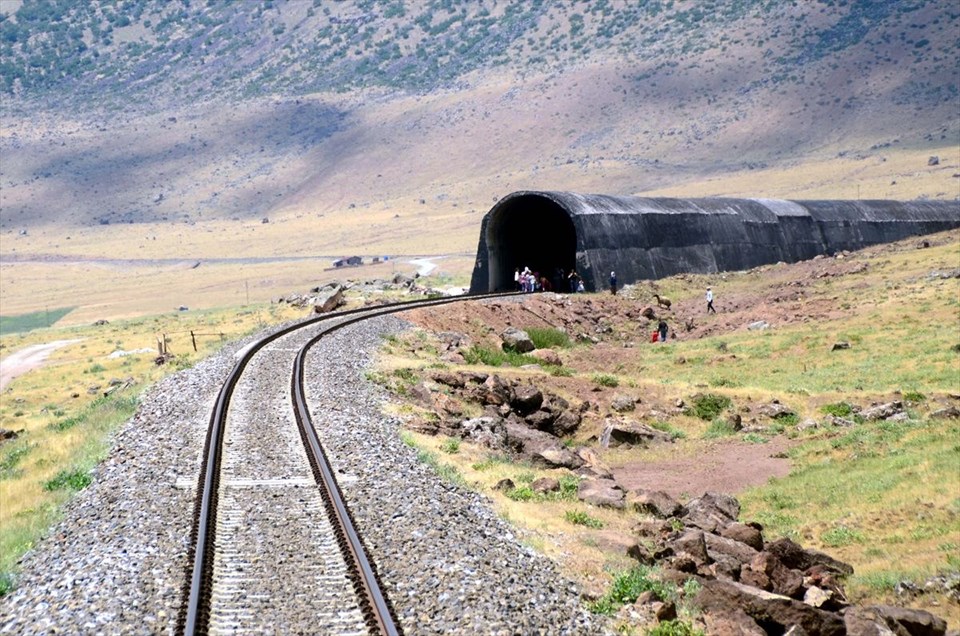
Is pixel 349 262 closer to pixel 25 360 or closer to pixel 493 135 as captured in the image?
pixel 25 360

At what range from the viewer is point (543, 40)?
624ft

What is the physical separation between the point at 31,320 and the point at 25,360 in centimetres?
3100

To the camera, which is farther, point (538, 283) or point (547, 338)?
point (538, 283)

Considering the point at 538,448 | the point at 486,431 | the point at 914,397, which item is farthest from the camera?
the point at 914,397

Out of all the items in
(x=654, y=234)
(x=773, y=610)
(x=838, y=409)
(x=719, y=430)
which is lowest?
(x=719, y=430)

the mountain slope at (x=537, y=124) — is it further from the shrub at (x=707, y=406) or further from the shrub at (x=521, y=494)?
the shrub at (x=521, y=494)

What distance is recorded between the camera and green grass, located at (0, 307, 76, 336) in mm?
81800

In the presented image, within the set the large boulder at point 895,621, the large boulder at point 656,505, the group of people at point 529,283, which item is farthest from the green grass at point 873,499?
the group of people at point 529,283

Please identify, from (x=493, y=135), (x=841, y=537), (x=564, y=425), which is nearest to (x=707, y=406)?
(x=564, y=425)

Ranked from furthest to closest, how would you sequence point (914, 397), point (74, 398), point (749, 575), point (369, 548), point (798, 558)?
point (74, 398) < point (914, 397) < point (798, 558) < point (749, 575) < point (369, 548)

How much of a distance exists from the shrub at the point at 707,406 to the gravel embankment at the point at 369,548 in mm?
10336

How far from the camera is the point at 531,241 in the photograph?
2280 inches

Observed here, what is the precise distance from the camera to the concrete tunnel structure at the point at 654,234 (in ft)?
164

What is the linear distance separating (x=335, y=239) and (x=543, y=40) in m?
78.0
